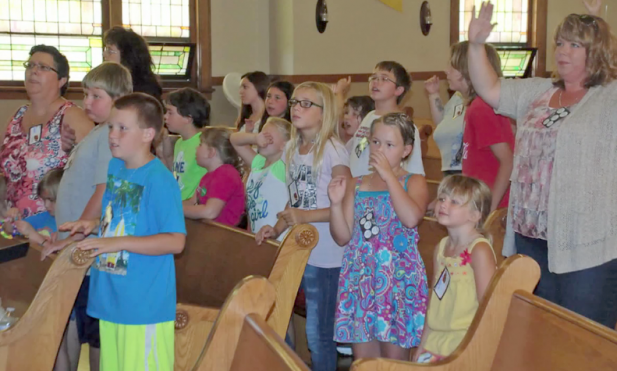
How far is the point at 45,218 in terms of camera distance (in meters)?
3.54

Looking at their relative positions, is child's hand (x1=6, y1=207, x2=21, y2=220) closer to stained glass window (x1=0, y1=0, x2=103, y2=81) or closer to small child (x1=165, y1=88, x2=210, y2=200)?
small child (x1=165, y1=88, x2=210, y2=200)

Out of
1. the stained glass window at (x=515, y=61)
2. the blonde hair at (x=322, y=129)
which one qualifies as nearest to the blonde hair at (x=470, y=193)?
the blonde hair at (x=322, y=129)

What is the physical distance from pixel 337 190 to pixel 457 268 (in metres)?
0.60

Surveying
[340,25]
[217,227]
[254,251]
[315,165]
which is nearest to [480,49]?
[315,165]

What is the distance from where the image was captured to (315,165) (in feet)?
11.0

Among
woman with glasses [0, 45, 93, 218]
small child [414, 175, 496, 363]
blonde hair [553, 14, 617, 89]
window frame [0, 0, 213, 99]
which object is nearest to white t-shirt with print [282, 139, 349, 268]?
small child [414, 175, 496, 363]

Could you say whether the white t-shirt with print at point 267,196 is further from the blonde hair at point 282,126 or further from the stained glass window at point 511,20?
the stained glass window at point 511,20

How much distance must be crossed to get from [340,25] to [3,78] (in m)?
3.70

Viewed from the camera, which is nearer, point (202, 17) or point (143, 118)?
point (143, 118)

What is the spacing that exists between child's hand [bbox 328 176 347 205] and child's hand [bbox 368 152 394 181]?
0.16 metres

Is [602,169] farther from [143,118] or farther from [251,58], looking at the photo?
[251,58]

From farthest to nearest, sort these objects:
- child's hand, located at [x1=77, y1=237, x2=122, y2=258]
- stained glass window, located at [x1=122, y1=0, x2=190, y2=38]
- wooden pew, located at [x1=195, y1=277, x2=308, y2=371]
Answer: stained glass window, located at [x1=122, y1=0, x2=190, y2=38]
child's hand, located at [x1=77, y1=237, x2=122, y2=258]
wooden pew, located at [x1=195, y1=277, x2=308, y2=371]

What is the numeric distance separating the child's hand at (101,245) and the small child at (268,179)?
48.0 inches

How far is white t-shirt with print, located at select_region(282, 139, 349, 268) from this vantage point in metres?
3.35
